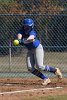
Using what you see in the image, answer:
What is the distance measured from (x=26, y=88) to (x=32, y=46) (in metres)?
1.06

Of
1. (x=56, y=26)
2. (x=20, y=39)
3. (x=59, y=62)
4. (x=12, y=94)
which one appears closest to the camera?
(x=12, y=94)

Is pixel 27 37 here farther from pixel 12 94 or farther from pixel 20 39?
pixel 12 94

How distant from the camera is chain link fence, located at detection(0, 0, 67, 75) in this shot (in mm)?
14273

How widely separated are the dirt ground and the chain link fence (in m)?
1.70

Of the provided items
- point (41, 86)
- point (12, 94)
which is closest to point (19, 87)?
point (41, 86)

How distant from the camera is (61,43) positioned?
48.4 feet

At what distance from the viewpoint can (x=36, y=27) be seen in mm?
14430

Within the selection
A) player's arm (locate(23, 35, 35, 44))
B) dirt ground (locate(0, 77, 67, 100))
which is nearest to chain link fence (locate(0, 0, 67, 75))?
dirt ground (locate(0, 77, 67, 100))

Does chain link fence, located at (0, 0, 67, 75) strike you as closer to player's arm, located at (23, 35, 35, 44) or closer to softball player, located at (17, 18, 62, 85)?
softball player, located at (17, 18, 62, 85)

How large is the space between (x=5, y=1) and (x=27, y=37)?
16.4 ft

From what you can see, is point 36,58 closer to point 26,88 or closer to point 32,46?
point 32,46

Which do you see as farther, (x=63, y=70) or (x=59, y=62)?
(x=59, y=62)

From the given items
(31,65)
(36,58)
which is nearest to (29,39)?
(36,58)

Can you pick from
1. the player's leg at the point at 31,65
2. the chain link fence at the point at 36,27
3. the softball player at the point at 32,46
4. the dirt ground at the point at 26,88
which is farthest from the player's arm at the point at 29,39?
the chain link fence at the point at 36,27
